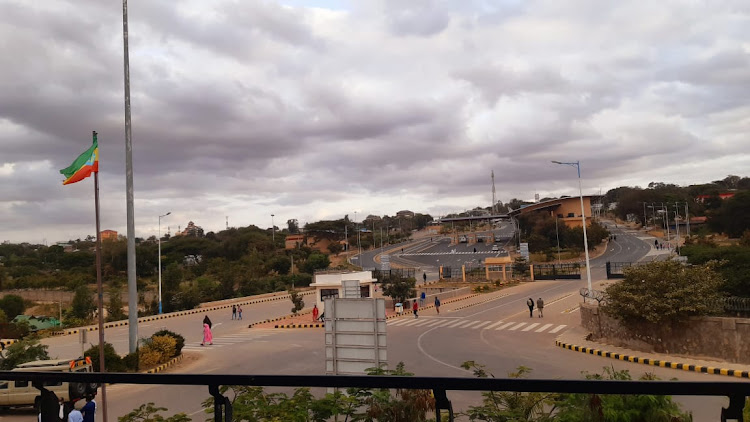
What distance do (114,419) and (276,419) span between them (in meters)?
10.3

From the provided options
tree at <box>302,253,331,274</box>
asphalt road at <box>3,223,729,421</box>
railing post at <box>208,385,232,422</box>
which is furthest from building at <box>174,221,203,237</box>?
railing post at <box>208,385,232,422</box>

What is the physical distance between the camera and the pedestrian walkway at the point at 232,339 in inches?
969

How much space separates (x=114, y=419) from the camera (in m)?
12.4

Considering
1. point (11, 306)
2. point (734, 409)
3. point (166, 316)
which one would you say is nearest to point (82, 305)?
point (166, 316)

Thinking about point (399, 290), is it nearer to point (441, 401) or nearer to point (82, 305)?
point (82, 305)

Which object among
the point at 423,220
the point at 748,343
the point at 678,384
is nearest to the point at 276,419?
the point at 678,384

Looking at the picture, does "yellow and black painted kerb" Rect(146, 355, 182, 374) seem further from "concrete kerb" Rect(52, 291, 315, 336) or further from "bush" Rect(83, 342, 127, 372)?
"concrete kerb" Rect(52, 291, 315, 336)

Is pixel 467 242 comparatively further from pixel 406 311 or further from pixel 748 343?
pixel 748 343

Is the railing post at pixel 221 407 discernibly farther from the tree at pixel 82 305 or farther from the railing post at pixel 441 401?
the tree at pixel 82 305

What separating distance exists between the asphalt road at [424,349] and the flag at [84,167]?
6.43 metres

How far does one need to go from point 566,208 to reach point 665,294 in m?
88.8

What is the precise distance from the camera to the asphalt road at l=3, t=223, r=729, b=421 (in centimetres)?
1462

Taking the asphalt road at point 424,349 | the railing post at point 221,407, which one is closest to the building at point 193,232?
the asphalt road at point 424,349

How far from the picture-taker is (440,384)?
7.04 ft
